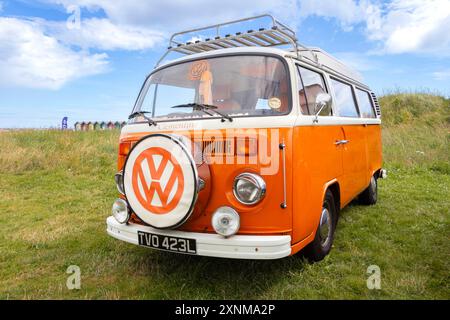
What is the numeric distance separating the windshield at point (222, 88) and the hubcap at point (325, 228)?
128 cm

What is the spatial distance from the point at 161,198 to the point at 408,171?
8.81m

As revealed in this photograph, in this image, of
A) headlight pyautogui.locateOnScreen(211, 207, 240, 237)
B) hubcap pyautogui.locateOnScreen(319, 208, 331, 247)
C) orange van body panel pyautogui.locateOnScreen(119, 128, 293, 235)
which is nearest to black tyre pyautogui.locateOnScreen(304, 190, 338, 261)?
hubcap pyautogui.locateOnScreen(319, 208, 331, 247)

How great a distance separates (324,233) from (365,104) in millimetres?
3218

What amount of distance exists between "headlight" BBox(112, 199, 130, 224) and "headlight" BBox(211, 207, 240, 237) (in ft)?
3.09

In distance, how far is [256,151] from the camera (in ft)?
9.53

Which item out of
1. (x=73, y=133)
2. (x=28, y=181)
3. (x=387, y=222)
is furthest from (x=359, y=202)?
(x=73, y=133)

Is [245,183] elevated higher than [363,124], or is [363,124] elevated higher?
[363,124]

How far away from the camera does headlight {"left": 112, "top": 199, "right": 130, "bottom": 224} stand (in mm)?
3362

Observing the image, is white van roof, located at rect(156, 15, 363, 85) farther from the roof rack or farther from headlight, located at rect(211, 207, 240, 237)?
headlight, located at rect(211, 207, 240, 237)

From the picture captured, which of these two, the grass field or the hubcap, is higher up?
the hubcap

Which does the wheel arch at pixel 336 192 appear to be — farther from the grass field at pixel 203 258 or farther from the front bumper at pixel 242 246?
the front bumper at pixel 242 246

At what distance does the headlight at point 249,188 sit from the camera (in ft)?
9.36

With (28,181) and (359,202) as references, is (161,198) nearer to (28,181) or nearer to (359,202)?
(359,202)

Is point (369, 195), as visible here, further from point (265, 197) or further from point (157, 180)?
point (157, 180)
